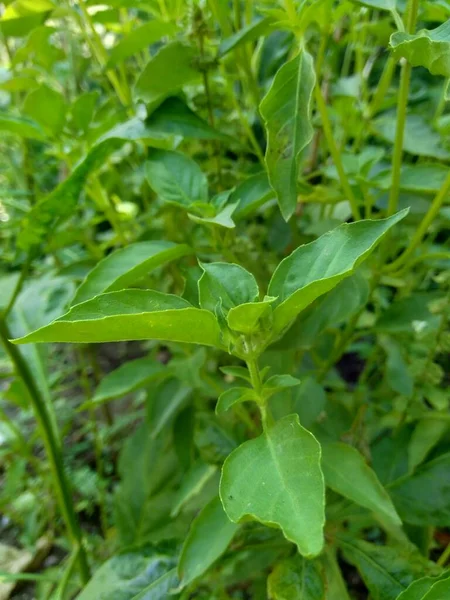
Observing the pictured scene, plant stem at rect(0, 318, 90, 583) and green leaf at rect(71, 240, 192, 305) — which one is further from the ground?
green leaf at rect(71, 240, 192, 305)

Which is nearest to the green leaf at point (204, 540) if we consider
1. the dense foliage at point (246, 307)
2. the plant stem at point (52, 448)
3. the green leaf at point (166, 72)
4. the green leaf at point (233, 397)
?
the dense foliage at point (246, 307)

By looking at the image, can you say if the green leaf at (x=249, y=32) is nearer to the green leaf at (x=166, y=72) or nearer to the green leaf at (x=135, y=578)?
the green leaf at (x=166, y=72)

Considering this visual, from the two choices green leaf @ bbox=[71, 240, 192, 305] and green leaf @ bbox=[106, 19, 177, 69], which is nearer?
green leaf @ bbox=[71, 240, 192, 305]

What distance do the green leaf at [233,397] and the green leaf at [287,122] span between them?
0.44 ft

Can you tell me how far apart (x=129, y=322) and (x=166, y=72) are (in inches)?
12.2

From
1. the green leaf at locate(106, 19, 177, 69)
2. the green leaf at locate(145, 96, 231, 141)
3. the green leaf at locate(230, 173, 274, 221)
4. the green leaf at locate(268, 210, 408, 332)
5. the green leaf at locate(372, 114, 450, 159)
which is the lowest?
the green leaf at locate(372, 114, 450, 159)

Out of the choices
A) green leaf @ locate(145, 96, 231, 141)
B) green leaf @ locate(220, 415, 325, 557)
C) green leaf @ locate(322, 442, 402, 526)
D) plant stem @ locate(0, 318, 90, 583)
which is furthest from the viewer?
plant stem @ locate(0, 318, 90, 583)

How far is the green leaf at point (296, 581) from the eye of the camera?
44cm

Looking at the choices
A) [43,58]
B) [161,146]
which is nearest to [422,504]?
[161,146]

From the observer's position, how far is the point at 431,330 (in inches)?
23.2

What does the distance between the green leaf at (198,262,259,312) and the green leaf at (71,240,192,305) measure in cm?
A: 7

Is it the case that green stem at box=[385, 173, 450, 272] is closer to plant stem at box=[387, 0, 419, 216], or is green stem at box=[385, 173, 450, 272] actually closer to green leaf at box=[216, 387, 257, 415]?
plant stem at box=[387, 0, 419, 216]

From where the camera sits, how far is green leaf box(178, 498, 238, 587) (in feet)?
1.44

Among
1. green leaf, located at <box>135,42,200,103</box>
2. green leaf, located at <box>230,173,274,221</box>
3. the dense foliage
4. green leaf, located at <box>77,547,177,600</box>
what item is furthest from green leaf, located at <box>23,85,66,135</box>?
green leaf, located at <box>77,547,177,600</box>
